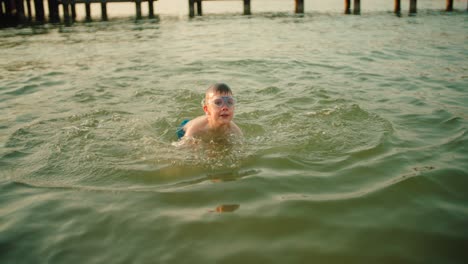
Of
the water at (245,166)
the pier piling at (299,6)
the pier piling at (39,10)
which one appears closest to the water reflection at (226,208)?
the water at (245,166)

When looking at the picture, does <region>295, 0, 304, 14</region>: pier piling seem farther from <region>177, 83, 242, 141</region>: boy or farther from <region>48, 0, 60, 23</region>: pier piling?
<region>177, 83, 242, 141</region>: boy

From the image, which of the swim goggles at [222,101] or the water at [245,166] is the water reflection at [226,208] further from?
the swim goggles at [222,101]

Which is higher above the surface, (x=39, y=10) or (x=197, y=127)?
(x=39, y=10)

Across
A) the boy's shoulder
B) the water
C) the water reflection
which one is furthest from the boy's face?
the water reflection

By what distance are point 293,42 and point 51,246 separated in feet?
40.1

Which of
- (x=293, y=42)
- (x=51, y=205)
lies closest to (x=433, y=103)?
(x=51, y=205)

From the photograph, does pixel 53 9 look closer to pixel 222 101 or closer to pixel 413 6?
pixel 413 6

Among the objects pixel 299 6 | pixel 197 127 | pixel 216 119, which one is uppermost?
pixel 299 6

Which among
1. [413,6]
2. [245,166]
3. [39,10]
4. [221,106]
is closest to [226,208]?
[245,166]

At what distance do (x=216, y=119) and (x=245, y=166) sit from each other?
96 cm

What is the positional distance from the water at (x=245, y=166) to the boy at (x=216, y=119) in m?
0.33

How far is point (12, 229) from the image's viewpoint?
→ 10.2 ft

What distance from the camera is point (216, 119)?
497cm

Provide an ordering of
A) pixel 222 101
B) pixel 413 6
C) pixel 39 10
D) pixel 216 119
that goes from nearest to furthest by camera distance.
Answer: pixel 222 101, pixel 216 119, pixel 413 6, pixel 39 10
